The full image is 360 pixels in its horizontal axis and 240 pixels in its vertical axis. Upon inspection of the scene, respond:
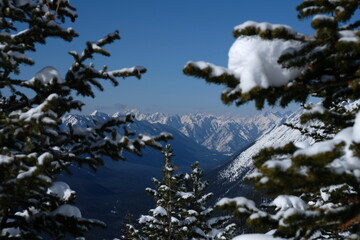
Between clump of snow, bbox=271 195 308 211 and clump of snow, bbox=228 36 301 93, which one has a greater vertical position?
clump of snow, bbox=228 36 301 93

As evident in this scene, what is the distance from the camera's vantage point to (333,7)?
3.98 m

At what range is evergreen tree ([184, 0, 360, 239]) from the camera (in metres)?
3.13

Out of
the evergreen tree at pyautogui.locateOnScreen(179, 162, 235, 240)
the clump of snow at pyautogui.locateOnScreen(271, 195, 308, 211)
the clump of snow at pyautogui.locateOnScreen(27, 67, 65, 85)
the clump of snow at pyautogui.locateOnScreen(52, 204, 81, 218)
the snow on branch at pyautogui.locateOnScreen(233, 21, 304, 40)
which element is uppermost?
the evergreen tree at pyautogui.locateOnScreen(179, 162, 235, 240)

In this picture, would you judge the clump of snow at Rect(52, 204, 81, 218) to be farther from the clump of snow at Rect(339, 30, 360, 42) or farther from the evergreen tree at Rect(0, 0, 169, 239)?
the clump of snow at Rect(339, 30, 360, 42)

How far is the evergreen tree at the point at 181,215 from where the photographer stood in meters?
21.3

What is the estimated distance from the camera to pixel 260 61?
355 cm

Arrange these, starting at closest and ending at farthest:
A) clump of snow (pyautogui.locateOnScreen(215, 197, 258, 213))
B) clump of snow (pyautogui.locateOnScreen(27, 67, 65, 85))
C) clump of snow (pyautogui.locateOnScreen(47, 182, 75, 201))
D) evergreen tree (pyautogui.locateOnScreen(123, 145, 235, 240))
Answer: clump of snow (pyautogui.locateOnScreen(215, 197, 258, 213)), clump of snow (pyautogui.locateOnScreen(47, 182, 75, 201)), clump of snow (pyautogui.locateOnScreen(27, 67, 65, 85)), evergreen tree (pyautogui.locateOnScreen(123, 145, 235, 240))

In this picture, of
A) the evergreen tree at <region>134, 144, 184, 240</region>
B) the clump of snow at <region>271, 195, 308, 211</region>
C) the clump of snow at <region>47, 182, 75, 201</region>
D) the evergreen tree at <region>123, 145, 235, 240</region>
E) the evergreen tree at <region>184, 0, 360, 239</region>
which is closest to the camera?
the evergreen tree at <region>184, 0, 360, 239</region>

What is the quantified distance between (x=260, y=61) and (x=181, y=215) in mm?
20084

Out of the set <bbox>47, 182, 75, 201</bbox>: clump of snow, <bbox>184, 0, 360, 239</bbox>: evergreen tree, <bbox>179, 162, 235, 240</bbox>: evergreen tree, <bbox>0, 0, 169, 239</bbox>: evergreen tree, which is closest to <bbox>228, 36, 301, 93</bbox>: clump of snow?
<bbox>184, 0, 360, 239</bbox>: evergreen tree

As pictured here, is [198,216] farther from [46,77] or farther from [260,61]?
[260,61]

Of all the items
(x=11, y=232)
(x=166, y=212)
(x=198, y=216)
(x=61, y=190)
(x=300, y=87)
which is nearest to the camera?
(x=300, y=87)

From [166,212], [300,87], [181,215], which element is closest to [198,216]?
[181,215]

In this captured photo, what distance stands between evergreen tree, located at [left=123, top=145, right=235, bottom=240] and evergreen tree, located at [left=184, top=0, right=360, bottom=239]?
17778 millimetres
